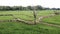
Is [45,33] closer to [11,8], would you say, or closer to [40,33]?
[40,33]

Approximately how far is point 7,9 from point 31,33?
56802 millimetres

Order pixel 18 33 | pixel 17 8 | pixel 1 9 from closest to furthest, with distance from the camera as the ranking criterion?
→ pixel 18 33, pixel 1 9, pixel 17 8

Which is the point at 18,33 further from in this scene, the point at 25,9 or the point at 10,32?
the point at 25,9

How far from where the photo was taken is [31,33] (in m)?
21.8

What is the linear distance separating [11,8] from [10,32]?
56489 mm

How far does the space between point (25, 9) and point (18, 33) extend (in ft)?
195

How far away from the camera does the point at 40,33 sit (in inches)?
861

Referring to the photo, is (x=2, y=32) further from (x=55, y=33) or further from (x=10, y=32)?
(x=55, y=33)

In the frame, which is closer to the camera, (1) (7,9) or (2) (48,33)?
(2) (48,33)

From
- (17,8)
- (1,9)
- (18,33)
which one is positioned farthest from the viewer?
(17,8)

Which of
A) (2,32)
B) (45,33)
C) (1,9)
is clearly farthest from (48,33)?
(1,9)

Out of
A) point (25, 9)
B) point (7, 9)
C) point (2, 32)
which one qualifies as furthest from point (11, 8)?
point (2, 32)

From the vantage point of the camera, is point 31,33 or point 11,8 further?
point 11,8

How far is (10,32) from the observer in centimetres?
2214
